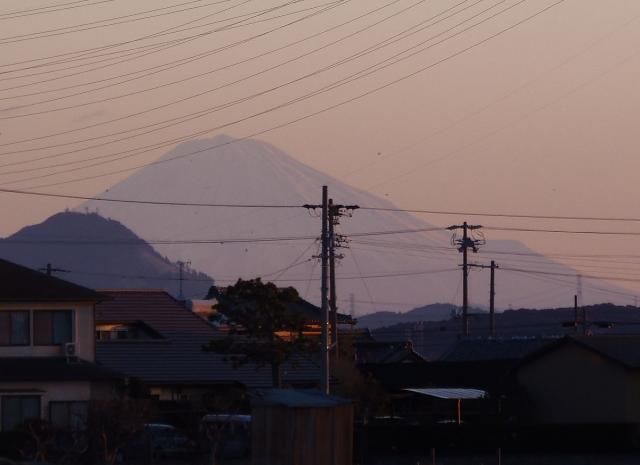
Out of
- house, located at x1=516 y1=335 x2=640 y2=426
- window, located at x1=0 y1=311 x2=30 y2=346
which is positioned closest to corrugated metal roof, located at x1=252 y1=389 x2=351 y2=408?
window, located at x1=0 y1=311 x2=30 y2=346

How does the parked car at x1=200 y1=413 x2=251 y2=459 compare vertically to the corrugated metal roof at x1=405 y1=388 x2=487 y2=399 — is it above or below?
above

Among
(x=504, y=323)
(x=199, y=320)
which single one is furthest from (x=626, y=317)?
(x=199, y=320)

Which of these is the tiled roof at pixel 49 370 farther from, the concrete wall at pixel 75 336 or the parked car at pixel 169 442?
the parked car at pixel 169 442

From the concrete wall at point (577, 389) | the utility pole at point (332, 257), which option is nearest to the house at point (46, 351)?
the utility pole at point (332, 257)

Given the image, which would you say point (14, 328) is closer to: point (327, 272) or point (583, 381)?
point (327, 272)

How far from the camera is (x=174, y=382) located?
149 feet

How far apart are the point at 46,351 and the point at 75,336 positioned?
3.12ft

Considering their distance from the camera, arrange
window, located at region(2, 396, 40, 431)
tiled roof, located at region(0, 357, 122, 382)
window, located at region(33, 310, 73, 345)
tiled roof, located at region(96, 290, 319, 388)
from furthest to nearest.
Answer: tiled roof, located at region(96, 290, 319, 388) < window, located at region(33, 310, 73, 345) < tiled roof, located at region(0, 357, 122, 382) < window, located at region(2, 396, 40, 431)

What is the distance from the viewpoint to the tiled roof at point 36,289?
124 ft

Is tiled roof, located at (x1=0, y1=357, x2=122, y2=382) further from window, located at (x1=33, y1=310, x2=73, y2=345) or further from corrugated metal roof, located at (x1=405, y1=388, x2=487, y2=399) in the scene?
corrugated metal roof, located at (x1=405, y1=388, x2=487, y2=399)

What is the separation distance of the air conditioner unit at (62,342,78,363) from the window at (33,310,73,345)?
0.39 m

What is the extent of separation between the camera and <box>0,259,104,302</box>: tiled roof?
37875 millimetres

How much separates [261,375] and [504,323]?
308 feet

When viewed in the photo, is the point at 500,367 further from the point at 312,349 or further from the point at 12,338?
the point at 12,338
